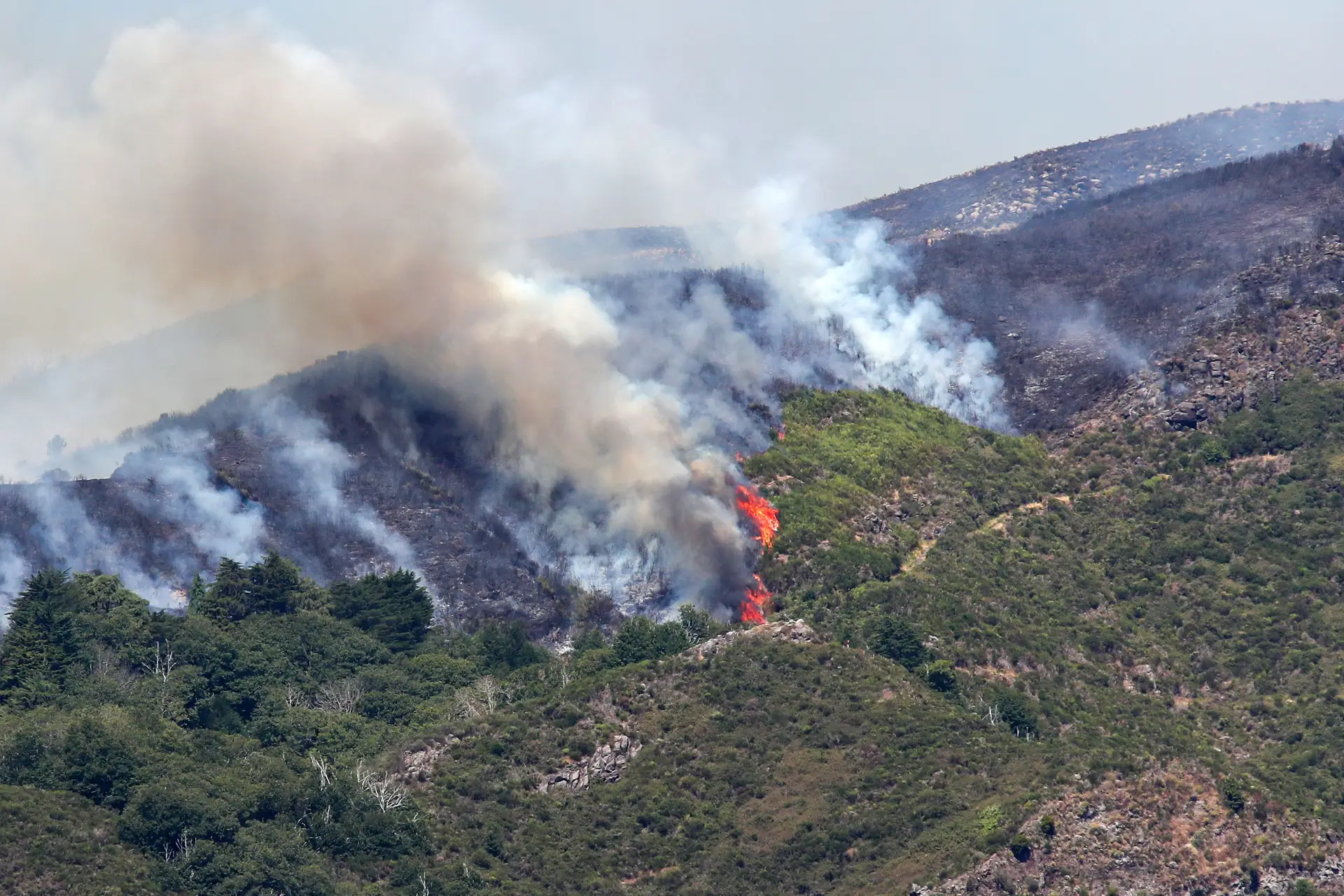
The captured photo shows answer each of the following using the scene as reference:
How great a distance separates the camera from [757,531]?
430ft

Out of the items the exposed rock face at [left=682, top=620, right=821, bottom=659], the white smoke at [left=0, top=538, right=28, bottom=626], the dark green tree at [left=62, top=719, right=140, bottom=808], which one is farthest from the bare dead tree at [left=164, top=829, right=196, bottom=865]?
the white smoke at [left=0, top=538, right=28, bottom=626]

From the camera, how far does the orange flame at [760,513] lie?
130625 mm

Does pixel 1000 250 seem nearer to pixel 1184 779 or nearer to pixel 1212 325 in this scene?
pixel 1212 325

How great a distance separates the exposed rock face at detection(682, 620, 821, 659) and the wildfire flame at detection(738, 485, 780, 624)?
1592 millimetres

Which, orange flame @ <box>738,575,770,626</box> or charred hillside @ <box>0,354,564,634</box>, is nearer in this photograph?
orange flame @ <box>738,575,770,626</box>

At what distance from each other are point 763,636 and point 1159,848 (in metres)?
26.0

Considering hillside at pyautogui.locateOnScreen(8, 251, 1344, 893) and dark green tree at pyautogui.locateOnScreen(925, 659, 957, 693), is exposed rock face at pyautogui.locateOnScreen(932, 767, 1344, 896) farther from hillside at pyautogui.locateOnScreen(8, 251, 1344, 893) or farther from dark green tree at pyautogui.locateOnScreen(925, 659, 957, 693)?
dark green tree at pyautogui.locateOnScreen(925, 659, 957, 693)

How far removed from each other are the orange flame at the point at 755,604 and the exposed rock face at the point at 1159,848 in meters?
24.8

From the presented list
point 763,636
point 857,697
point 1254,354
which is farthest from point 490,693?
point 1254,354

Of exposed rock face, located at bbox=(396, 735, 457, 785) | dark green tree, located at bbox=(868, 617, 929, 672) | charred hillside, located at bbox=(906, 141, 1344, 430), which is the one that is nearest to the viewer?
exposed rock face, located at bbox=(396, 735, 457, 785)

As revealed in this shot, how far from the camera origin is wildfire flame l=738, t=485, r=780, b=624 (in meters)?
126

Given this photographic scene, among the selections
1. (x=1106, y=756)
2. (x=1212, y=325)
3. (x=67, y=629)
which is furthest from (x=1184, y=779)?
(x=67, y=629)

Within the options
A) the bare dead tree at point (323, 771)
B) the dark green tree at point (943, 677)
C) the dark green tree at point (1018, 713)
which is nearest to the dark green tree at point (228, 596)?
the bare dead tree at point (323, 771)

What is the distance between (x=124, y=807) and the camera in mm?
103188
